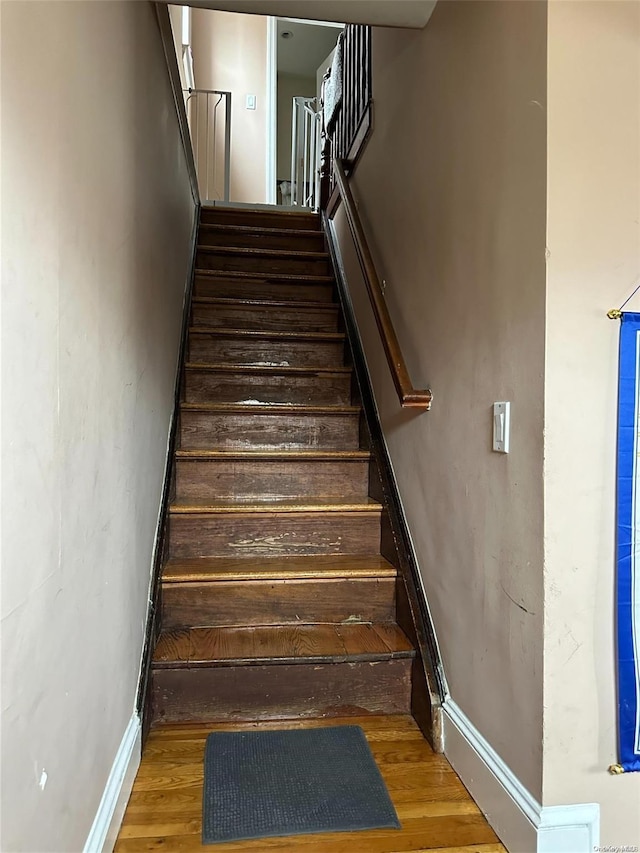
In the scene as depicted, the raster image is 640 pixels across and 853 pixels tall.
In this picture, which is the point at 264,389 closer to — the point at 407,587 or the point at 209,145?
the point at 407,587

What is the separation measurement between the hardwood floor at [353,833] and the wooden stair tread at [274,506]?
0.67 m

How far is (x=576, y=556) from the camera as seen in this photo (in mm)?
1090

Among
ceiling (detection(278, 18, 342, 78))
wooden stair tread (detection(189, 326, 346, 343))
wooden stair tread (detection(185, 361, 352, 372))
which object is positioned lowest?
wooden stair tread (detection(185, 361, 352, 372))

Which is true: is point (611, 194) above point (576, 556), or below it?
above

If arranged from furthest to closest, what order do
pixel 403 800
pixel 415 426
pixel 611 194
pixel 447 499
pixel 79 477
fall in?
pixel 415 426, pixel 447 499, pixel 403 800, pixel 611 194, pixel 79 477

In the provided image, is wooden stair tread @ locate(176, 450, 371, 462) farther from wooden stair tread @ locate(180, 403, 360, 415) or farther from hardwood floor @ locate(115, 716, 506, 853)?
hardwood floor @ locate(115, 716, 506, 853)

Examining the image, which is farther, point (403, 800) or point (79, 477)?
point (403, 800)

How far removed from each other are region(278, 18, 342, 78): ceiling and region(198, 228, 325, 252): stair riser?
3109 millimetres

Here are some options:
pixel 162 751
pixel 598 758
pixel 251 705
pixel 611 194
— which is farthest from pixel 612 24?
pixel 162 751

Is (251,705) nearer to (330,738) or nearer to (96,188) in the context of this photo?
(330,738)

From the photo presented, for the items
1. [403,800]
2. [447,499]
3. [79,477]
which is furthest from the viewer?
[447,499]

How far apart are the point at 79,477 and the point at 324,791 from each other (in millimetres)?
975

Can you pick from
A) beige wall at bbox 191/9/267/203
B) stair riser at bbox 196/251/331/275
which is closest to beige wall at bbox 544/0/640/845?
stair riser at bbox 196/251/331/275

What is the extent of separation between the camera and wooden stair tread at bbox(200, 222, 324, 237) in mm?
3480
